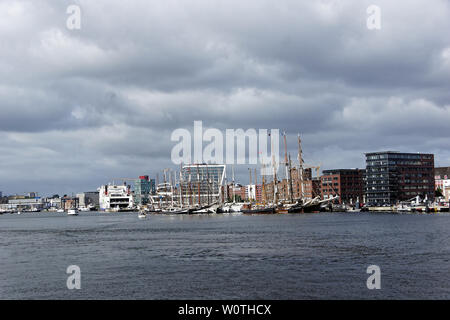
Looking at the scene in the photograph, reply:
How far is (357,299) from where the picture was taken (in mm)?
31938

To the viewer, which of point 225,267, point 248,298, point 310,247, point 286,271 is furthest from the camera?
point 310,247

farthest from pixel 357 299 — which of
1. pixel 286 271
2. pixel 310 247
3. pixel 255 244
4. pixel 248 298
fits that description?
pixel 255 244

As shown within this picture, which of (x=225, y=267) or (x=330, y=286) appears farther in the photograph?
(x=225, y=267)

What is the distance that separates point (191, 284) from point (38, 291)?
11.0 meters

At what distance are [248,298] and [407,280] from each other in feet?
43.3

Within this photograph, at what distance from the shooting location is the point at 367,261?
Answer: 4753 centimetres
